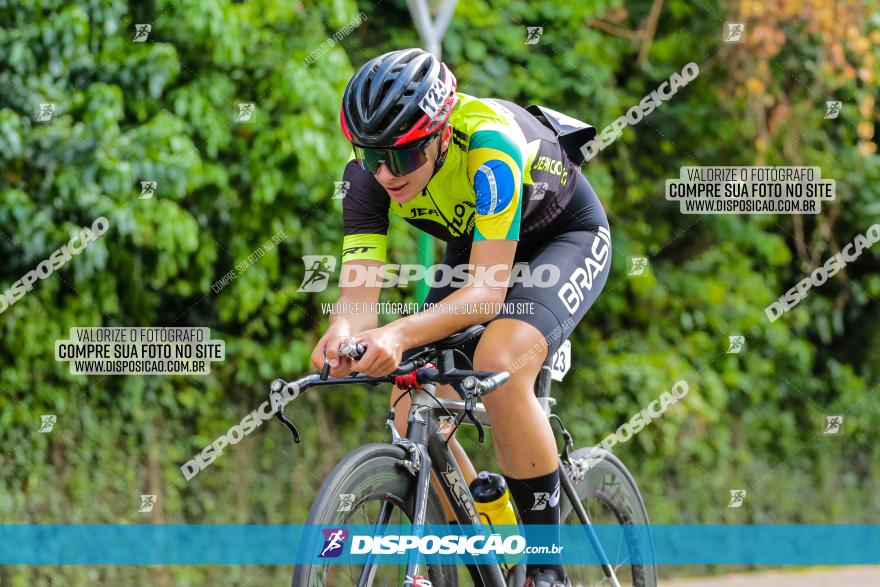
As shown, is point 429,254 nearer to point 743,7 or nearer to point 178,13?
point 178,13

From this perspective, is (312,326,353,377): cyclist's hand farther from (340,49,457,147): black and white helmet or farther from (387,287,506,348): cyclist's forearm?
(340,49,457,147): black and white helmet

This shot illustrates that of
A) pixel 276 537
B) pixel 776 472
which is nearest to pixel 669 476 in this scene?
pixel 776 472

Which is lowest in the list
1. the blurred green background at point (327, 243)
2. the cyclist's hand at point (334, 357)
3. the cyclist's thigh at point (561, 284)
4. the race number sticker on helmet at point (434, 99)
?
the cyclist's hand at point (334, 357)

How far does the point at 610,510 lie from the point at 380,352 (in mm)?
1674

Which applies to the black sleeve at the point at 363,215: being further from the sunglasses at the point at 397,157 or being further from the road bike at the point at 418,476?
the road bike at the point at 418,476

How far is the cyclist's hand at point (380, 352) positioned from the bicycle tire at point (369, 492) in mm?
215

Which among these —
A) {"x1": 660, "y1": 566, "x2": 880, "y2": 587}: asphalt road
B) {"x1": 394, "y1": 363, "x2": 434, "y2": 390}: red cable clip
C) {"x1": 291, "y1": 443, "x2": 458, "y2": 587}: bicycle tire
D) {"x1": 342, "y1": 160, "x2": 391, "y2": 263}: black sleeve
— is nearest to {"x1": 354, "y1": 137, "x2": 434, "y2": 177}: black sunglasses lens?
{"x1": 342, "y1": 160, "x2": 391, "y2": 263}: black sleeve

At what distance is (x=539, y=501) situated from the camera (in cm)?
357

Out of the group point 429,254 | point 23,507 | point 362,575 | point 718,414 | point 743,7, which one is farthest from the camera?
point 718,414

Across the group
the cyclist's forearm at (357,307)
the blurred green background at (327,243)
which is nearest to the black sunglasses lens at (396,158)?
the cyclist's forearm at (357,307)

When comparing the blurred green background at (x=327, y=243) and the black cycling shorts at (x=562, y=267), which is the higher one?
the blurred green background at (x=327, y=243)

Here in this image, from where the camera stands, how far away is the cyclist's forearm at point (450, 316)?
3033mm

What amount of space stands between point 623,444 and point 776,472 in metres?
1.55

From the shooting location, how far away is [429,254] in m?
5.29
